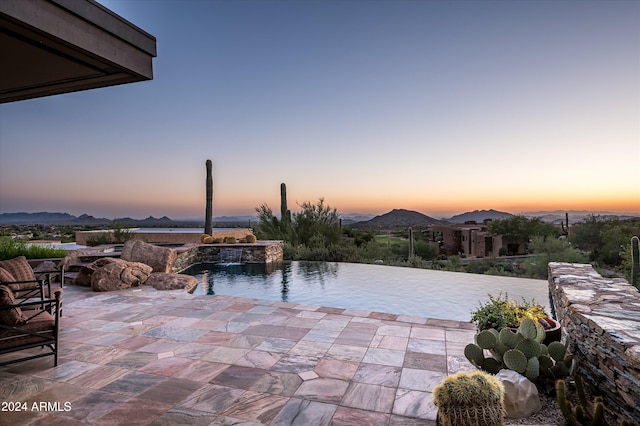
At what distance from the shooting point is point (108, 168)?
1375 cm

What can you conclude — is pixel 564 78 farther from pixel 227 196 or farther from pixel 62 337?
pixel 227 196

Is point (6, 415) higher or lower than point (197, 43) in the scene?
lower

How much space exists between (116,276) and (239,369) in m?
4.60

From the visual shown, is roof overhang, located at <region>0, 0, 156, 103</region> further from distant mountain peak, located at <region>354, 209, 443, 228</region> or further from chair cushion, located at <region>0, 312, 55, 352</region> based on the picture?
distant mountain peak, located at <region>354, 209, 443, 228</region>

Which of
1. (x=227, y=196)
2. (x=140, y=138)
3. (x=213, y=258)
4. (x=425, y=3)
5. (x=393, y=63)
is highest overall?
(x=425, y=3)

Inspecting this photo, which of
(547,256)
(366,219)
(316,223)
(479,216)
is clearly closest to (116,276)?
(316,223)

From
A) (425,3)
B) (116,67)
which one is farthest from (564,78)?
(116,67)

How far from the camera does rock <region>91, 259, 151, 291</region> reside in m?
6.39

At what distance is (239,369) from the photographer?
10.1ft

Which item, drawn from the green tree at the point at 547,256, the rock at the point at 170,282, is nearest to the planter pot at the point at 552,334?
the rock at the point at 170,282

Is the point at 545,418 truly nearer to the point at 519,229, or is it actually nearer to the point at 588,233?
the point at 588,233

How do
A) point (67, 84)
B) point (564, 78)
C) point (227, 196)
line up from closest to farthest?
1. point (67, 84)
2. point (564, 78)
3. point (227, 196)

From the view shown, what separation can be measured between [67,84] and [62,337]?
2.60 meters

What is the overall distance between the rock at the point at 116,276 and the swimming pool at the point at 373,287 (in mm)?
1117
